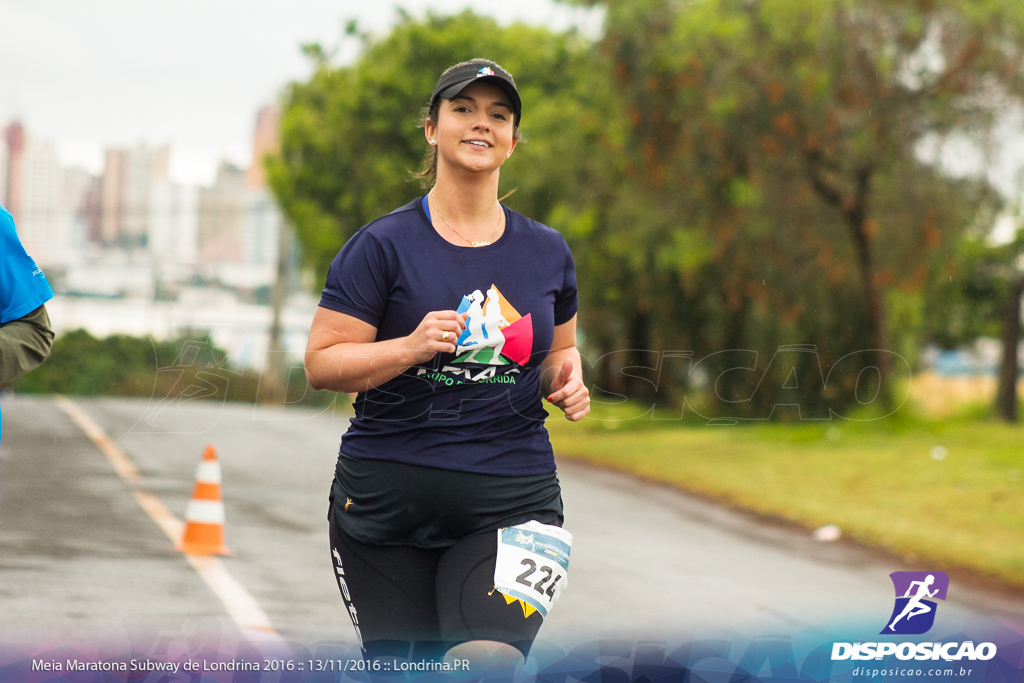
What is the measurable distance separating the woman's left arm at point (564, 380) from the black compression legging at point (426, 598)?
0.39 m

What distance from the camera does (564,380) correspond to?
3.11 metres

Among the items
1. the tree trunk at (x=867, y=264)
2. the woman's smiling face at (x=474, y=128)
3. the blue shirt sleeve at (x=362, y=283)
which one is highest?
the woman's smiling face at (x=474, y=128)

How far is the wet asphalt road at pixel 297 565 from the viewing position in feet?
20.8

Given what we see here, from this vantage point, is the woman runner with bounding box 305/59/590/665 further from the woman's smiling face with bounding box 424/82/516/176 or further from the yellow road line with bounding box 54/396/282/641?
the yellow road line with bounding box 54/396/282/641

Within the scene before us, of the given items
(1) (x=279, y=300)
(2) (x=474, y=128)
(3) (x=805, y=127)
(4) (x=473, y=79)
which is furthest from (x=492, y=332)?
(1) (x=279, y=300)

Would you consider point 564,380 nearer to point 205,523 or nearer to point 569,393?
point 569,393

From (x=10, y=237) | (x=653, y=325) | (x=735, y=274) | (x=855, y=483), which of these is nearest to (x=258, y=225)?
(x=653, y=325)

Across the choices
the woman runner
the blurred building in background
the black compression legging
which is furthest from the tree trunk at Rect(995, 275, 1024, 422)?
the black compression legging

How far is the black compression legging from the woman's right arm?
16.0 inches

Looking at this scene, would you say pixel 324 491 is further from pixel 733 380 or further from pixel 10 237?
pixel 733 380

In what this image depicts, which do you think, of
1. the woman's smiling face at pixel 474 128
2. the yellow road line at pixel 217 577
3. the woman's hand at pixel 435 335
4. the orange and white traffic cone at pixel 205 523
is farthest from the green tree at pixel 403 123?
the woman's hand at pixel 435 335

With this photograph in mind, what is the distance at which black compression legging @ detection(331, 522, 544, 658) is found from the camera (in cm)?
287

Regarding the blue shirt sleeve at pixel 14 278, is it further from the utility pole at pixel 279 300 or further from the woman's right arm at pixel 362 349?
the utility pole at pixel 279 300

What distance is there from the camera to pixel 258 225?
153 ft
